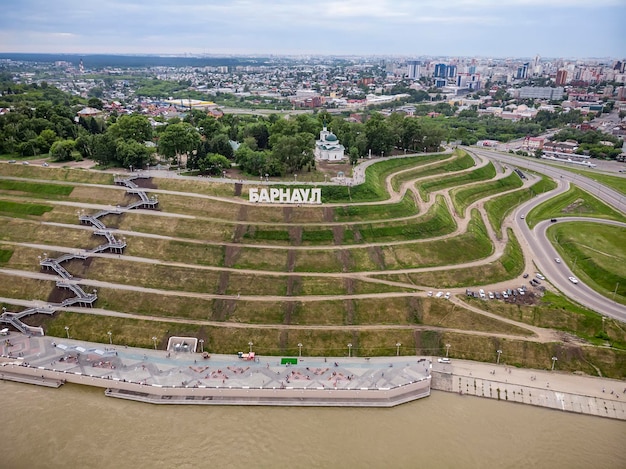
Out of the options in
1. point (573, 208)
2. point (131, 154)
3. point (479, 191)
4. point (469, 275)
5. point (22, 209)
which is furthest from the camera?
point (573, 208)

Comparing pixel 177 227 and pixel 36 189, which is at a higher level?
pixel 36 189

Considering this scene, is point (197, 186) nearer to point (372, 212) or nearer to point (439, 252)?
point (372, 212)

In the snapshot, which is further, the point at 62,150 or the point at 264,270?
the point at 62,150

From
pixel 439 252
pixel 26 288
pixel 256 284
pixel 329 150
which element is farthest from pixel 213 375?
pixel 329 150

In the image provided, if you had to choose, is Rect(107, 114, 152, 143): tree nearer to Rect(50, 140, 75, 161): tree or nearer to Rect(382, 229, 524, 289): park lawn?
Rect(50, 140, 75, 161): tree

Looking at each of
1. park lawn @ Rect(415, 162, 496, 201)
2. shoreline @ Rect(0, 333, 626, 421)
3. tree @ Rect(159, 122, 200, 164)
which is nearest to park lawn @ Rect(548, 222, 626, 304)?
shoreline @ Rect(0, 333, 626, 421)

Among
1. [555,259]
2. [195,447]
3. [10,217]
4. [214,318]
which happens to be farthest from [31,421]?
[555,259]
